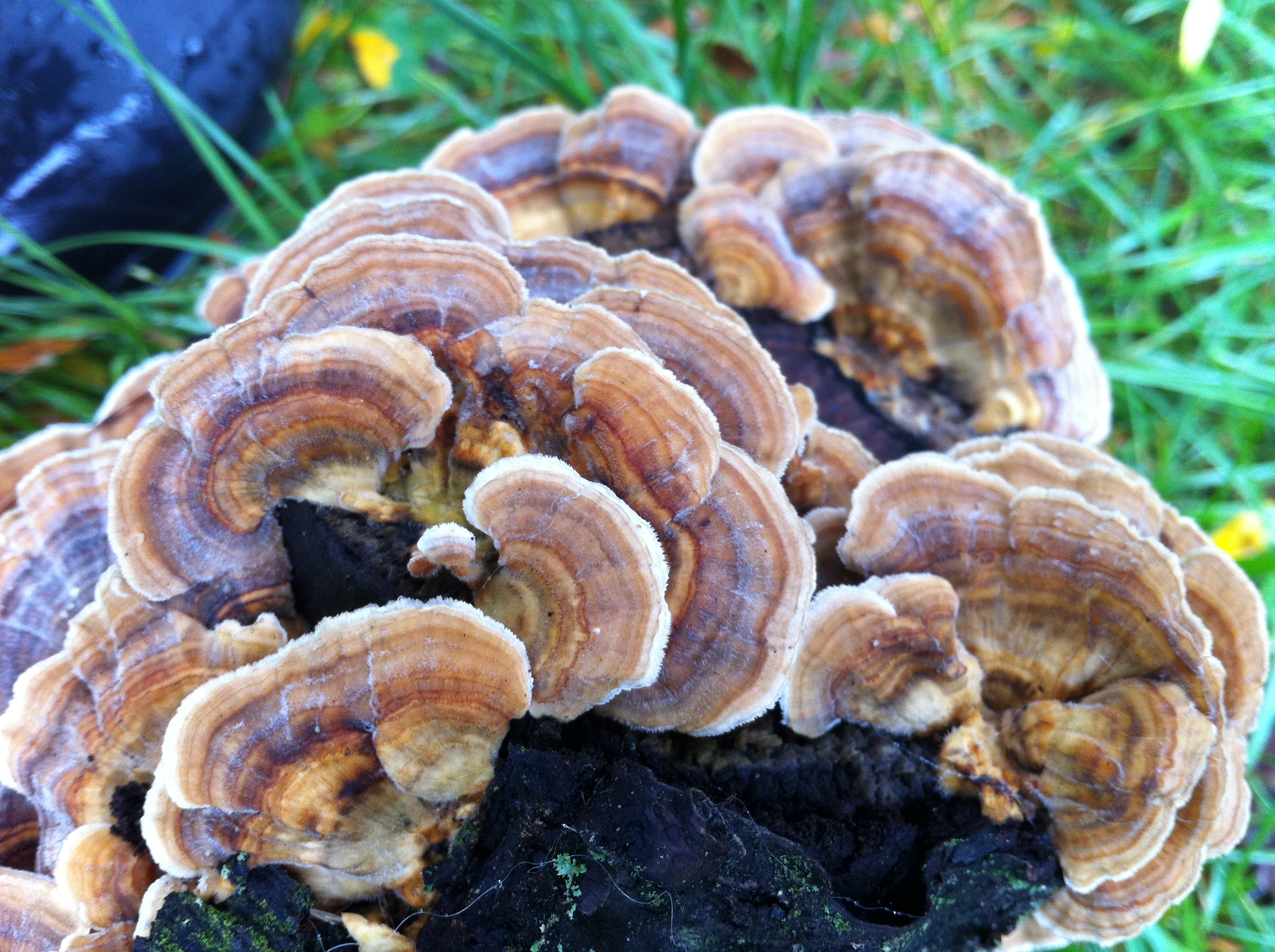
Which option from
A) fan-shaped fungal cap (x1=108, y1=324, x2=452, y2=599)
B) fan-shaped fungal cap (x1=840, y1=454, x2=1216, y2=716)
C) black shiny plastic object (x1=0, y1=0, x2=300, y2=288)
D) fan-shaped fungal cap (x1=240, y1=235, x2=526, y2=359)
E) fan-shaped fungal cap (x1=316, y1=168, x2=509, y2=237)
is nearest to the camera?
fan-shaped fungal cap (x1=108, y1=324, x2=452, y2=599)

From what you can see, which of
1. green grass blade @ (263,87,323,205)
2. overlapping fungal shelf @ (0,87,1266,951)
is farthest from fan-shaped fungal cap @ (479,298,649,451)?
green grass blade @ (263,87,323,205)

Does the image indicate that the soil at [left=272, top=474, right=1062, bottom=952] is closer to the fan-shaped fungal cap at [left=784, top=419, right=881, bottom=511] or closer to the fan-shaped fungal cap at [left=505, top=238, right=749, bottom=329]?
the fan-shaped fungal cap at [left=784, top=419, right=881, bottom=511]

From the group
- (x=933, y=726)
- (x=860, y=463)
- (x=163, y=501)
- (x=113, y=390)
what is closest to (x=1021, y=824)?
(x=933, y=726)

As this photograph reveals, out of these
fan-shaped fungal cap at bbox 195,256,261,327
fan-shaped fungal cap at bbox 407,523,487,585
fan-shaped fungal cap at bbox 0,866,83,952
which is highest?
fan-shaped fungal cap at bbox 195,256,261,327

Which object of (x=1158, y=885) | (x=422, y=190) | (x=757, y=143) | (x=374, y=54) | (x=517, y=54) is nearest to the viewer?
(x=1158, y=885)

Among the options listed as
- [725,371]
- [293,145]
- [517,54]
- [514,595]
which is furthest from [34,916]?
[517,54]

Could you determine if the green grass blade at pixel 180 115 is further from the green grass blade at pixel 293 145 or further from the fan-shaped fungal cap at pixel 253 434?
the fan-shaped fungal cap at pixel 253 434

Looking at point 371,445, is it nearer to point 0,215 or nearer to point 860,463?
point 860,463

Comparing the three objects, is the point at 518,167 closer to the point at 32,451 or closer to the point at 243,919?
the point at 32,451
